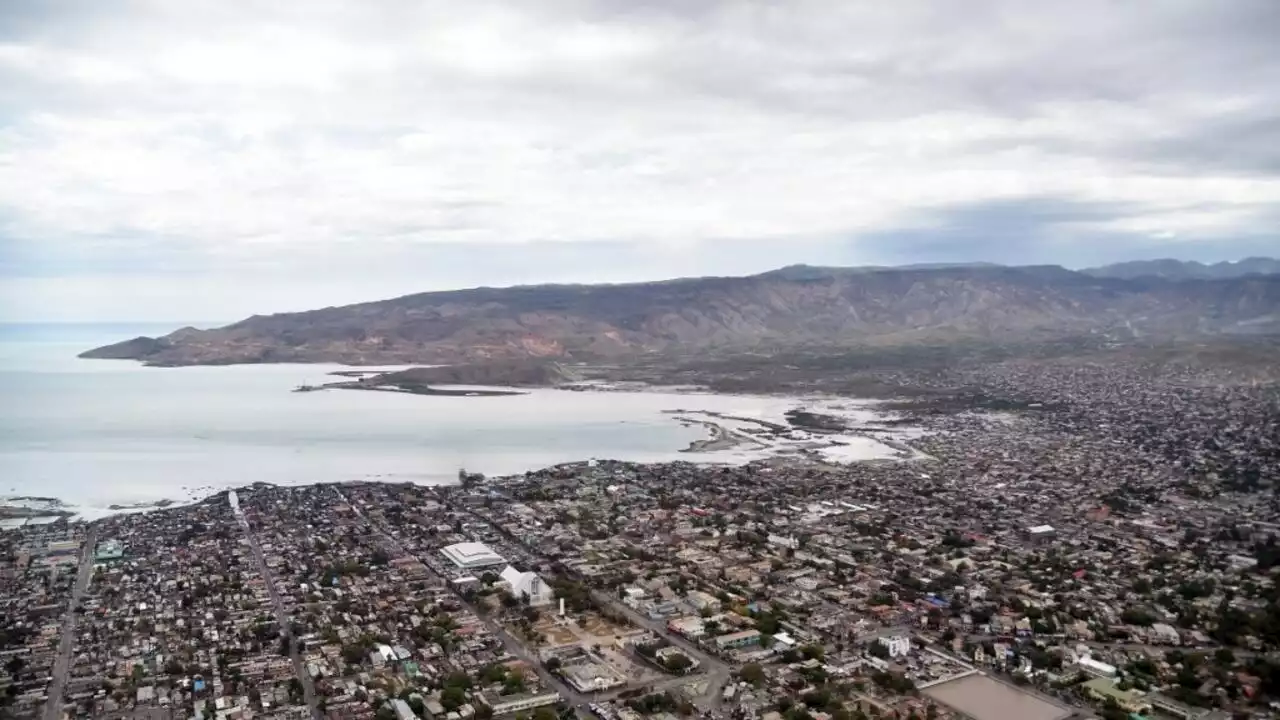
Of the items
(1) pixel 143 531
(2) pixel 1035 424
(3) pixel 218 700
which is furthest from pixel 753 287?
(3) pixel 218 700

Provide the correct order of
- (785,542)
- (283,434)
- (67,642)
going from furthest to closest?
(283,434), (785,542), (67,642)

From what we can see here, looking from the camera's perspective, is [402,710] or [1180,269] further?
[1180,269]

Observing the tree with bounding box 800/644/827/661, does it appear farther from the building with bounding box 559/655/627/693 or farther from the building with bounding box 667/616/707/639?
the building with bounding box 559/655/627/693

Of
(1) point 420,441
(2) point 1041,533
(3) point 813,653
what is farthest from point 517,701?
(1) point 420,441

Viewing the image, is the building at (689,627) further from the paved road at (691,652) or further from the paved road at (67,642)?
the paved road at (67,642)

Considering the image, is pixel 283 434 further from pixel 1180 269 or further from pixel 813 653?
pixel 1180 269

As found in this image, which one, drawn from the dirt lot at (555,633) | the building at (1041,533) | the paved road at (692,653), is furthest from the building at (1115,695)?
the building at (1041,533)

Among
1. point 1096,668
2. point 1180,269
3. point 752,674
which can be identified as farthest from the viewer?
point 1180,269

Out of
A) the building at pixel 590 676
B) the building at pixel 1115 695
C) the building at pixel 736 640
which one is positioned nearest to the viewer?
the building at pixel 1115 695
